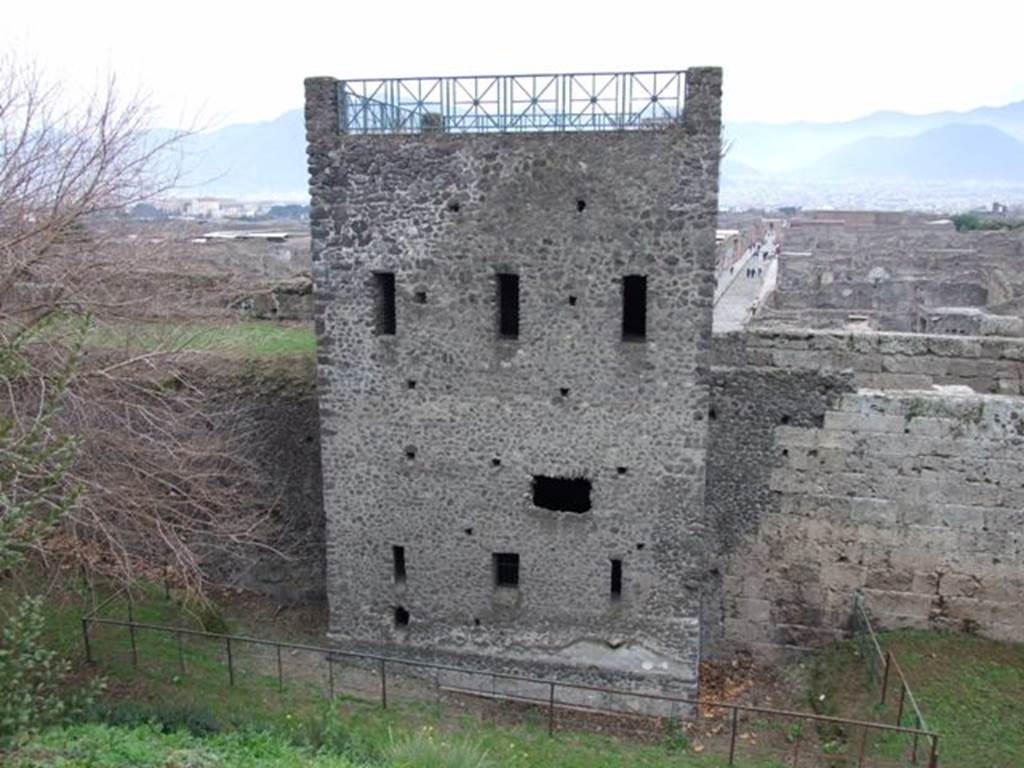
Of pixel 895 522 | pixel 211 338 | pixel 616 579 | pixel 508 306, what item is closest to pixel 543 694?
pixel 616 579

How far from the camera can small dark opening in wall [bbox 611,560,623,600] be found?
1473cm

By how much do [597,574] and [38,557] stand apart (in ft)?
29.6

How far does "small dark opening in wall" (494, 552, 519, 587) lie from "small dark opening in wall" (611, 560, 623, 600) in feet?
5.15

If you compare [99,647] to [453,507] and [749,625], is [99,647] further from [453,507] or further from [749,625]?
[749,625]

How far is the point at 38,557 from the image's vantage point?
49.5 feet

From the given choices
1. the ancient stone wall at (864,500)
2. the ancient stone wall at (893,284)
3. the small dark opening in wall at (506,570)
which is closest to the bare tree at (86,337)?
the small dark opening in wall at (506,570)

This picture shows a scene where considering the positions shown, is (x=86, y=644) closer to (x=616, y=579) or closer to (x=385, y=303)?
(x=385, y=303)

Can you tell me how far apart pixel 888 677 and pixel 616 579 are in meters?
4.32

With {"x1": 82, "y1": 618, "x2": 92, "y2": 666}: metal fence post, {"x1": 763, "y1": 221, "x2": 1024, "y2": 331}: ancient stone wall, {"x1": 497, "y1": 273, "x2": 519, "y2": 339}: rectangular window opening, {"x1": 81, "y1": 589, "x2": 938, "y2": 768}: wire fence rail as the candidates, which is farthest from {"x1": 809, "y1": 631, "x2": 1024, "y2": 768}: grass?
{"x1": 82, "y1": 618, "x2": 92, "y2": 666}: metal fence post

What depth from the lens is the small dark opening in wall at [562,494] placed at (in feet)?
50.1

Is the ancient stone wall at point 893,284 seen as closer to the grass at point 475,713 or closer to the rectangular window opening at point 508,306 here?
the rectangular window opening at point 508,306

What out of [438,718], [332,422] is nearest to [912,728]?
[438,718]

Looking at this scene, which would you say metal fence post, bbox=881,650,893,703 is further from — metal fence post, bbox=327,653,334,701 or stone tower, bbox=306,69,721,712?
metal fence post, bbox=327,653,334,701

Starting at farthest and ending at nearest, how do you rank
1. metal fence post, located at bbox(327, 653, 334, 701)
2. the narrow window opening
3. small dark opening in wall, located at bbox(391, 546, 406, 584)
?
small dark opening in wall, located at bbox(391, 546, 406, 584), metal fence post, located at bbox(327, 653, 334, 701), the narrow window opening
